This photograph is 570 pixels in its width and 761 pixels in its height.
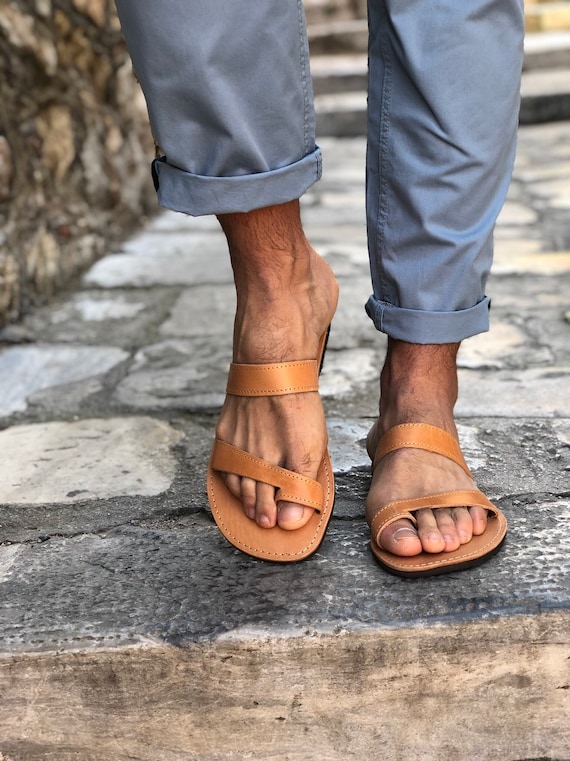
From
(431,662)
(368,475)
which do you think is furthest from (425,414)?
(431,662)

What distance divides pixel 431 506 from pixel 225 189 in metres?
0.43

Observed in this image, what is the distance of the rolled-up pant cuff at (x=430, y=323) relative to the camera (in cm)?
102

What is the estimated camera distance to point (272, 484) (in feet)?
3.15

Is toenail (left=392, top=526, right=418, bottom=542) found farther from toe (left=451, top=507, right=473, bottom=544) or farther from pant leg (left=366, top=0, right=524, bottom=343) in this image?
pant leg (left=366, top=0, right=524, bottom=343)

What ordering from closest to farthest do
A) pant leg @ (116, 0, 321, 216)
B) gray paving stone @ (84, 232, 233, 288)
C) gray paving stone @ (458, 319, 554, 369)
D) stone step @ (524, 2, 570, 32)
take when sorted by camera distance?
pant leg @ (116, 0, 321, 216) → gray paving stone @ (458, 319, 554, 369) → gray paving stone @ (84, 232, 233, 288) → stone step @ (524, 2, 570, 32)

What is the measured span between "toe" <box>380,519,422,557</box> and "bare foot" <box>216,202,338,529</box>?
0.31ft

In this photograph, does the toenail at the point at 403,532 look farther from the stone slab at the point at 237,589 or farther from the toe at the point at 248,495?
the toe at the point at 248,495

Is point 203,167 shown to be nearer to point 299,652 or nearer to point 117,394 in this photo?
point 299,652

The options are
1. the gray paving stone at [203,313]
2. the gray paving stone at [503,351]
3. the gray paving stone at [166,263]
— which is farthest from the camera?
the gray paving stone at [166,263]

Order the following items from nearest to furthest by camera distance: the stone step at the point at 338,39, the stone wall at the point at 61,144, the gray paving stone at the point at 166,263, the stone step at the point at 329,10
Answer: the stone wall at the point at 61,144, the gray paving stone at the point at 166,263, the stone step at the point at 338,39, the stone step at the point at 329,10

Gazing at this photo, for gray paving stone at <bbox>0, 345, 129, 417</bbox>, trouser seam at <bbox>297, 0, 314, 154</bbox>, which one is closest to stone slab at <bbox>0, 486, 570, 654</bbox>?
trouser seam at <bbox>297, 0, 314, 154</bbox>

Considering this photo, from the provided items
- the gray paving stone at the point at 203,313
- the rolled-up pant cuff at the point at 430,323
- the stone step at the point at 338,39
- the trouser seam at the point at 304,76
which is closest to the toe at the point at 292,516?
the rolled-up pant cuff at the point at 430,323

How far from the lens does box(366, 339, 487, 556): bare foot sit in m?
0.91

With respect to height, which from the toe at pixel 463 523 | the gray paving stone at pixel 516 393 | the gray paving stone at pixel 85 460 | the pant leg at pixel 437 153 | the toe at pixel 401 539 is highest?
the pant leg at pixel 437 153
